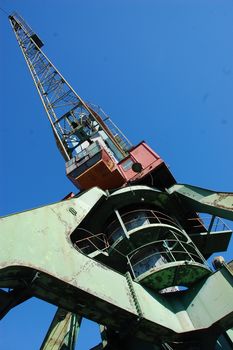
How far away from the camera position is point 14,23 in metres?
30.8

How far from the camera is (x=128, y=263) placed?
29.2ft

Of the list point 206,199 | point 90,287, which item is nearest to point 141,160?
→ point 206,199

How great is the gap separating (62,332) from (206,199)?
554cm

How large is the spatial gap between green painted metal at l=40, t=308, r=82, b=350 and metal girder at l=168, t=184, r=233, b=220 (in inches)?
189

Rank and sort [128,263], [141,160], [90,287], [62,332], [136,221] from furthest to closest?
[141,160], [136,221], [62,332], [128,263], [90,287]

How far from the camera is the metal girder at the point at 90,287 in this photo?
5.86 metres

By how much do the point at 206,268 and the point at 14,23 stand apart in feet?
97.5

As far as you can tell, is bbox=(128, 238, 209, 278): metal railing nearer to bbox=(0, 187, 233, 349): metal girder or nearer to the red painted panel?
bbox=(0, 187, 233, 349): metal girder

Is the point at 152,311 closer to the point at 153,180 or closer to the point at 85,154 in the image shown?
the point at 153,180

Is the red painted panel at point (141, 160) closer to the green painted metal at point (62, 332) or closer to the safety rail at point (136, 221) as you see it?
the safety rail at point (136, 221)

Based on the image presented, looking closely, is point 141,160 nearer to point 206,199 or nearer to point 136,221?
point 136,221

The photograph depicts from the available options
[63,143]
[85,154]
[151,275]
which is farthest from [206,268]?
[63,143]

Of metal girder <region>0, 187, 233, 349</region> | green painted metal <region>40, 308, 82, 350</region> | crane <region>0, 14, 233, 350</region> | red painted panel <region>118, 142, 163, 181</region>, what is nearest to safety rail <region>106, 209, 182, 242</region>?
crane <region>0, 14, 233, 350</region>

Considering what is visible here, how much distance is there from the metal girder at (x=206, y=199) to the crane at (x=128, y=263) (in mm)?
35
